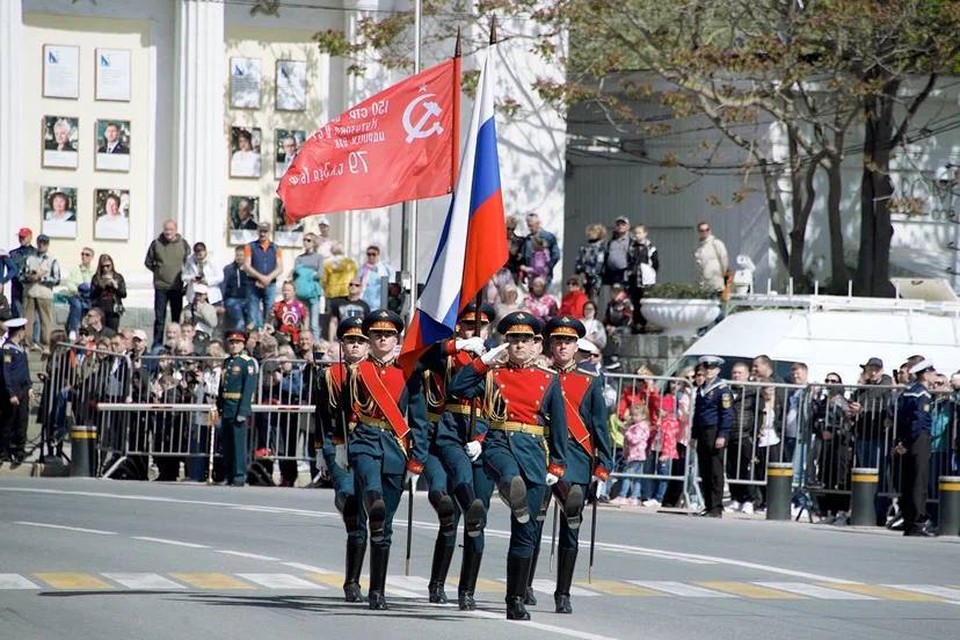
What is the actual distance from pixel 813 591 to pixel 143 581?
474 cm

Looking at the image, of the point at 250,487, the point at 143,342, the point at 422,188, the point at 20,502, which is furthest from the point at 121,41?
the point at 422,188

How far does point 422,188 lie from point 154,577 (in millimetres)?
4730

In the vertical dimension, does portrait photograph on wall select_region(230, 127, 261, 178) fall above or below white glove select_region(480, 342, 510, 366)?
above

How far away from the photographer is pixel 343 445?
14250 millimetres


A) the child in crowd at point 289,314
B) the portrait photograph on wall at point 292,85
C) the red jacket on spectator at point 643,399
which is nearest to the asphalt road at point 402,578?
the red jacket on spectator at point 643,399

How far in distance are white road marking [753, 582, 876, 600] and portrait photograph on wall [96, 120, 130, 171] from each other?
19.5m

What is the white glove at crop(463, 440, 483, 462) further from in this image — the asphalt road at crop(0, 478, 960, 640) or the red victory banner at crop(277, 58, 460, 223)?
the red victory banner at crop(277, 58, 460, 223)

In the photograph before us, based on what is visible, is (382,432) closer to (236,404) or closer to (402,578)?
(402,578)

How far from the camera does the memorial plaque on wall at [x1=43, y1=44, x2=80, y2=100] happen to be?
109ft

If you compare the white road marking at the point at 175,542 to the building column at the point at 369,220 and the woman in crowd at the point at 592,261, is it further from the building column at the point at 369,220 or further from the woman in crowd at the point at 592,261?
the building column at the point at 369,220

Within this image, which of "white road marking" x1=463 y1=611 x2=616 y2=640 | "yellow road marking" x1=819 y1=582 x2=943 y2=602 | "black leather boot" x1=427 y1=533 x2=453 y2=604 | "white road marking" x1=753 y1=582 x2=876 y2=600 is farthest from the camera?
"yellow road marking" x1=819 y1=582 x2=943 y2=602

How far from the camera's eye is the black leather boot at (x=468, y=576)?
13.8m

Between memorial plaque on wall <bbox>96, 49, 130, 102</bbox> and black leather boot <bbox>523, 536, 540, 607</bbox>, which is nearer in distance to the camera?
black leather boot <bbox>523, 536, 540, 607</bbox>

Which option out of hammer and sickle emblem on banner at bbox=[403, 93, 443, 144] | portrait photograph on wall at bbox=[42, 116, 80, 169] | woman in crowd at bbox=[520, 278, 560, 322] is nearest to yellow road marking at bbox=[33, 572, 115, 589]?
hammer and sickle emblem on banner at bbox=[403, 93, 443, 144]
